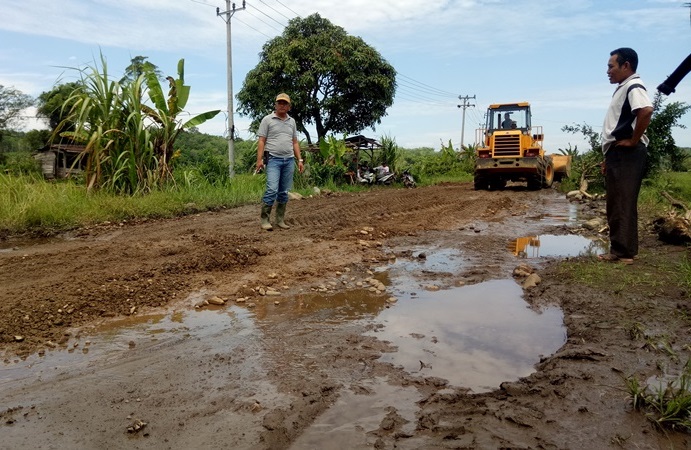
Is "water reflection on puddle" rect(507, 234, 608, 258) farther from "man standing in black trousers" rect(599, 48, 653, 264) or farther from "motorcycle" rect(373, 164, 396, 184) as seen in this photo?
"motorcycle" rect(373, 164, 396, 184)

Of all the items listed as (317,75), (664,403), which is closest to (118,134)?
(664,403)

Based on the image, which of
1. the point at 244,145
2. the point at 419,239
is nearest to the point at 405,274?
the point at 419,239

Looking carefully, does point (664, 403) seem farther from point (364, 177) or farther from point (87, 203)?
point (364, 177)

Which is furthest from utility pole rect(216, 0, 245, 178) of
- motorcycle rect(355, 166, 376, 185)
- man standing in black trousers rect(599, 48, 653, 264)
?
man standing in black trousers rect(599, 48, 653, 264)

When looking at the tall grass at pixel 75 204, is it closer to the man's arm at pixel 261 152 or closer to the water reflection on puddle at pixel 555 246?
the man's arm at pixel 261 152

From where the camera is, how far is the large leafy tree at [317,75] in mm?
23172

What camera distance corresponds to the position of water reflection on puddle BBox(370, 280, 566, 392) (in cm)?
265

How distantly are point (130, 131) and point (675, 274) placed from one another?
8144 mm

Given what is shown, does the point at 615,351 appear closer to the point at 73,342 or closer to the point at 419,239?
the point at 73,342

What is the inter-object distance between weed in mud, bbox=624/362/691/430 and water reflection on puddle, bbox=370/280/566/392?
542 mm

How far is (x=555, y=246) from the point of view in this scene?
6.11 m

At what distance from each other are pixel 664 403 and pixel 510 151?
1232 centimetres

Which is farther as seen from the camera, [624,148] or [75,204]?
[75,204]

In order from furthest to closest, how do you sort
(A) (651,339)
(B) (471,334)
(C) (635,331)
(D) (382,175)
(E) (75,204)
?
(D) (382,175)
(E) (75,204)
(B) (471,334)
(C) (635,331)
(A) (651,339)
